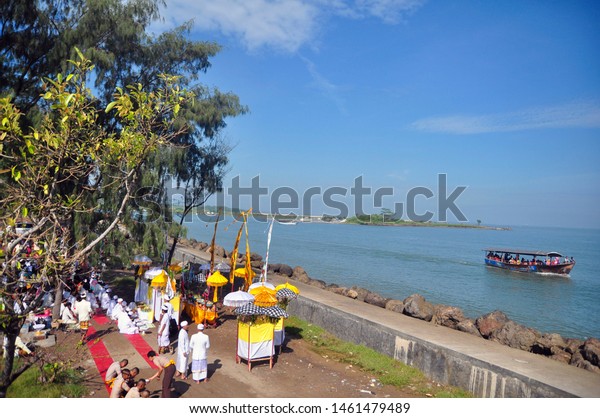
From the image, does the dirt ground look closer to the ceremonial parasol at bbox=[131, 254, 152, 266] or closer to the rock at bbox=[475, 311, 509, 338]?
the ceremonial parasol at bbox=[131, 254, 152, 266]

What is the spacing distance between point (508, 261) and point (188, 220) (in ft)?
123

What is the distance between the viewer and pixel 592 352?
9992mm

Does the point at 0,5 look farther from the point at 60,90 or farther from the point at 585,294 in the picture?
the point at 585,294

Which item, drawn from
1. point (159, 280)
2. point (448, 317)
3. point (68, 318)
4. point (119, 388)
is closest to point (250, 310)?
point (119, 388)

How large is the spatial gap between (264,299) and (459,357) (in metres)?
4.20

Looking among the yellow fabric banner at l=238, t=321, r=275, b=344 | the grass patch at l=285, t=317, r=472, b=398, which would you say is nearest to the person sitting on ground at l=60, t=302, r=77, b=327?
the yellow fabric banner at l=238, t=321, r=275, b=344

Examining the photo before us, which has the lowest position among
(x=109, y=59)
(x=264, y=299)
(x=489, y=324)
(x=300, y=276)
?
(x=300, y=276)

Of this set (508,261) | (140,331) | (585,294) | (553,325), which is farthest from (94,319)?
(508,261)

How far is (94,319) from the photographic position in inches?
507

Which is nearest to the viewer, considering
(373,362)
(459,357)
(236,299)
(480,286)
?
(459,357)

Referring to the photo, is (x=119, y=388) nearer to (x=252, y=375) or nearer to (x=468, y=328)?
(x=252, y=375)

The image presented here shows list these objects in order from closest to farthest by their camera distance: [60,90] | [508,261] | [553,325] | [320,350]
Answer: [60,90]
[320,350]
[553,325]
[508,261]

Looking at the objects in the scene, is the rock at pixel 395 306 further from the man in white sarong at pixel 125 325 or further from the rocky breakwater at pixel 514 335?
the man in white sarong at pixel 125 325

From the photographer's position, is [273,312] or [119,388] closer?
[119,388]
